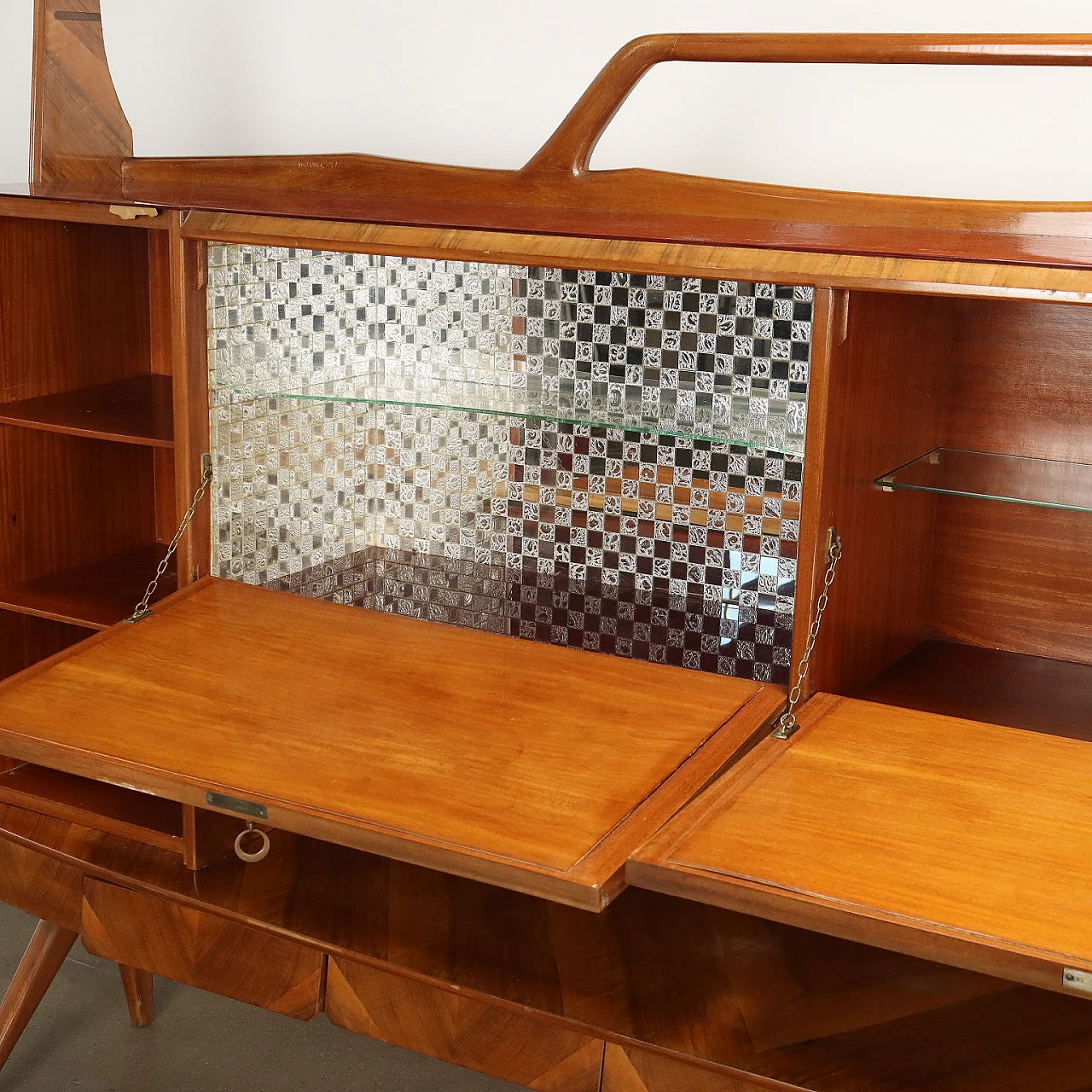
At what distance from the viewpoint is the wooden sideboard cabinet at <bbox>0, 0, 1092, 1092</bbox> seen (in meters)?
1.49

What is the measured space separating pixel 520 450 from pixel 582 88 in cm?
82

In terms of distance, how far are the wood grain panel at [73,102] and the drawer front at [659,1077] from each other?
5.26ft

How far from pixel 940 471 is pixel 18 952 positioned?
7.07ft

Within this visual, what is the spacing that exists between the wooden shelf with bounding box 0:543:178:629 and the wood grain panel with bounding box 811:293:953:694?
3.99 feet

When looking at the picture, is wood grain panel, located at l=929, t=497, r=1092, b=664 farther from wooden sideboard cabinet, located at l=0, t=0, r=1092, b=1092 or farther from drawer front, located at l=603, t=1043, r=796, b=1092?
drawer front, located at l=603, t=1043, r=796, b=1092

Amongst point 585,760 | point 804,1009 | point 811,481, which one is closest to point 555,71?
point 811,481

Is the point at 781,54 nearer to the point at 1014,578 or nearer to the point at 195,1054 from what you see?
the point at 1014,578

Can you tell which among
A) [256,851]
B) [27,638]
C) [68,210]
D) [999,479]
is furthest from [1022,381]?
[27,638]

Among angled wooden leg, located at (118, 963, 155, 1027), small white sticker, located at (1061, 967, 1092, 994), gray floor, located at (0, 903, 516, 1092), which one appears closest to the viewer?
small white sticker, located at (1061, 967, 1092, 994)

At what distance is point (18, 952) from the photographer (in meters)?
2.92

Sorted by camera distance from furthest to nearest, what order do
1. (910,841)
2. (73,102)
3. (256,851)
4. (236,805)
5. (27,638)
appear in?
(27,638)
(73,102)
(256,851)
(236,805)
(910,841)

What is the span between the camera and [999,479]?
71.1 inches

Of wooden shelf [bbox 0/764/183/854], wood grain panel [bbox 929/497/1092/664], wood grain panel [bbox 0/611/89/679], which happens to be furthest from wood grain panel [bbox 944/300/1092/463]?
wood grain panel [bbox 0/611/89/679]

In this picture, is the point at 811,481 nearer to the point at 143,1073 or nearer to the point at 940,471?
the point at 940,471
